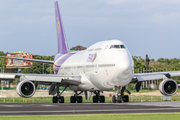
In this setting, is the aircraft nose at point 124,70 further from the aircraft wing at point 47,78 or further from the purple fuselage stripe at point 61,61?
the purple fuselage stripe at point 61,61

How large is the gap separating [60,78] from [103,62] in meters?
5.32

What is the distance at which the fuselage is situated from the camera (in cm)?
3188

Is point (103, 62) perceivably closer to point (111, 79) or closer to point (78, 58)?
point (111, 79)

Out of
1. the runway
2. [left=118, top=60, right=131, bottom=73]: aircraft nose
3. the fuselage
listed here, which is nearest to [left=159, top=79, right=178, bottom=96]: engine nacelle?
the fuselage

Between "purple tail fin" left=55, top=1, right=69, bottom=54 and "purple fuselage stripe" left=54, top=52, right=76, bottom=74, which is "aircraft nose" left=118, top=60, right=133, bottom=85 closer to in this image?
"purple fuselage stripe" left=54, top=52, right=76, bottom=74

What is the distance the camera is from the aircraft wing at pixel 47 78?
35.3 meters

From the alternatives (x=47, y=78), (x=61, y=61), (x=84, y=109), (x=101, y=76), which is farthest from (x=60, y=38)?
(x=84, y=109)

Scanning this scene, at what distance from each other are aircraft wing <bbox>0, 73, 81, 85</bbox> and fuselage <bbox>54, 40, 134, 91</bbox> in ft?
2.50

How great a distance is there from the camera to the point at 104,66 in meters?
33.6

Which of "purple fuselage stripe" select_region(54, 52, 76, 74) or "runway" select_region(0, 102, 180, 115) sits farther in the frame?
"purple fuselage stripe" select_region(54, 52, 76, 74)

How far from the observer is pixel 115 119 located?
1691 centimetres

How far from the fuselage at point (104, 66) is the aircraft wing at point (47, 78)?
0.76 m

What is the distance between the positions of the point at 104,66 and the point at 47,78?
6032 mm

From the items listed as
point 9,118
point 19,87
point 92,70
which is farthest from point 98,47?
point 9,118
